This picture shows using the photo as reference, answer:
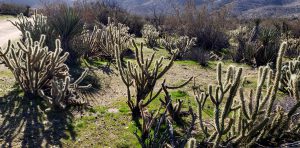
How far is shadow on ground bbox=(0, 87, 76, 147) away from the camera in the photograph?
16.8 ft

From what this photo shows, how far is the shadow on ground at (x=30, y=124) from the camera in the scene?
512cm

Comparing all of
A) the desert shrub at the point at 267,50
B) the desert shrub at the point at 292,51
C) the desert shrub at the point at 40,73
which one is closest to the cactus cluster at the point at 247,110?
the desert shrub at the point at 40,73

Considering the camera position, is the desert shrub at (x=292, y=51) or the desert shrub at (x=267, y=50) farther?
the desert shrub at (x=292, y=51)

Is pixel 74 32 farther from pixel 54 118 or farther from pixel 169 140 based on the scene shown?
pixel 169 140

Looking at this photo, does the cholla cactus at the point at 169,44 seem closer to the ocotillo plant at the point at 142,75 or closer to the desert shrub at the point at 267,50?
the desert shrub at the point at 267,50

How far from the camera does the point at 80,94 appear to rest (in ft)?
23.1

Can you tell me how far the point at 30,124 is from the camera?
5594 mm

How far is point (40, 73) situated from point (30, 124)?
1448 millimetres

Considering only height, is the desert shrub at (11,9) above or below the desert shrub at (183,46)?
above

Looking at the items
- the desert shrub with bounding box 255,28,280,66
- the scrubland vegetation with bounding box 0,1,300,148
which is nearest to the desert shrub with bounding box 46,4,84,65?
the scrubland vegetation with bounding box 0,1,300,148

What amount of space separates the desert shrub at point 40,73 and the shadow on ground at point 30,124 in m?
0.23

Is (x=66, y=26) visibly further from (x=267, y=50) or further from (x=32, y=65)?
(x=267, y=50)

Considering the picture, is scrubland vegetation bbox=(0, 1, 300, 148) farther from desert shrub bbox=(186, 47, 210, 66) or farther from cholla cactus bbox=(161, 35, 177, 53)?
cholla cactus bbox=(161, 35, 177, 53)

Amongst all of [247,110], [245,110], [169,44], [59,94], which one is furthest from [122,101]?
[169,44]
